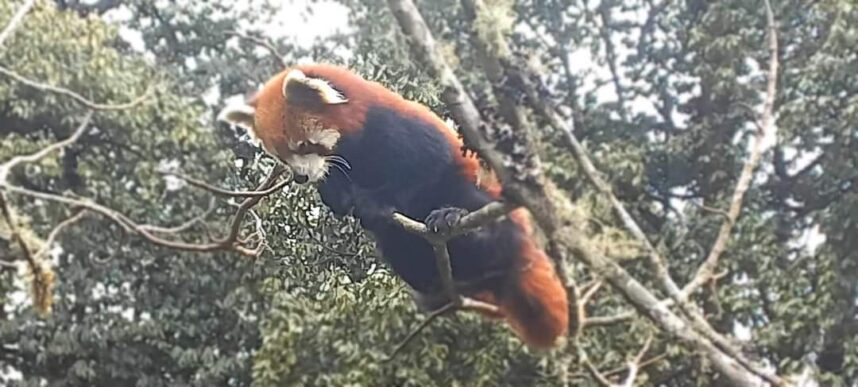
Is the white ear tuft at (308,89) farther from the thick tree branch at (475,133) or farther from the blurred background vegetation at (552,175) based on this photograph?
the blurred background vegetation at (552,175)

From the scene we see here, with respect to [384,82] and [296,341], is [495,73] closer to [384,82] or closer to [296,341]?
[384,82]

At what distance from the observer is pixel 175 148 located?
3127 millimetres

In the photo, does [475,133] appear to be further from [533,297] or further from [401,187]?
[533,297]

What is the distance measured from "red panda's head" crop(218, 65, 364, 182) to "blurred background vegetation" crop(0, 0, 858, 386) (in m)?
1.38

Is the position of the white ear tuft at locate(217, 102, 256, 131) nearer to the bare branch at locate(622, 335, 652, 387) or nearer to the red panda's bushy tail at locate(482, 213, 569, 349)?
the red panda's bushy tail at locate(482, 213, 569, 349)

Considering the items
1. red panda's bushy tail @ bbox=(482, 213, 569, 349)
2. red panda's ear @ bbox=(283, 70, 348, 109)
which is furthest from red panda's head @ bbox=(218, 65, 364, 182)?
red panda's bushy tail @ bbox=(482, 213, 569, 349)

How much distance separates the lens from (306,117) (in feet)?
2.91

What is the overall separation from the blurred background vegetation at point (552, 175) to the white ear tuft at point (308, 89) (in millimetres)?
1394

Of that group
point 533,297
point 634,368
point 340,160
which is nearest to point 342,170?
point 340,160

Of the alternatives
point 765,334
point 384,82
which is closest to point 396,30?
point 384,82

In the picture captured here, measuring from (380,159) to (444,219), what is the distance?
13 cm

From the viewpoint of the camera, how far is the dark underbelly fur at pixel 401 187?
897mm

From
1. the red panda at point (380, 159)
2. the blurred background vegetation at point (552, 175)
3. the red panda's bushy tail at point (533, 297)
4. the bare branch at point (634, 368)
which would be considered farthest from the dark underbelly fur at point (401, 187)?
the blurred background vegetation at point (552, 175)

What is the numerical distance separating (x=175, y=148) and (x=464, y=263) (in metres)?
2.22
